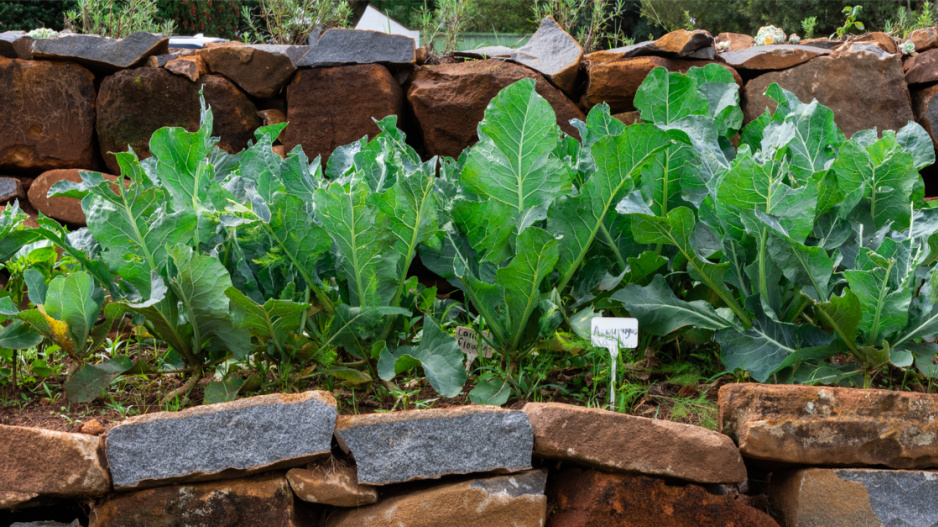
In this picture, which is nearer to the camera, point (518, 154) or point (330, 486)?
point (330, 486)

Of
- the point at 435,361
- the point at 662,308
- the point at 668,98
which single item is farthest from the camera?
the point at 668,98

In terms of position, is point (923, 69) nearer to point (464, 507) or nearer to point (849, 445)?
point (849, 445)

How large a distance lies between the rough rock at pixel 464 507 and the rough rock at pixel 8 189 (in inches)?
86.6

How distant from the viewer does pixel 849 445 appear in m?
1.38

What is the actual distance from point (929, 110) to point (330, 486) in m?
2.70

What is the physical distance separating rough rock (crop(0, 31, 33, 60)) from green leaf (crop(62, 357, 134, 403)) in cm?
188

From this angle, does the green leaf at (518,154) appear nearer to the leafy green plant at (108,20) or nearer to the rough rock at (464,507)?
the rough rock at (464,507)

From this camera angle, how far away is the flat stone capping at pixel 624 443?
53.7 inches

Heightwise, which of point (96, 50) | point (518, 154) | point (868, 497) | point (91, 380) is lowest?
point (868, 497)

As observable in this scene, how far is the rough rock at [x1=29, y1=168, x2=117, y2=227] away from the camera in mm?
2727

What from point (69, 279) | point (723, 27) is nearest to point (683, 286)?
point (69, 279)

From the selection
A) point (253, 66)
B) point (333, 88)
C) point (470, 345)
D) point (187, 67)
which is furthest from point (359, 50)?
point (470, 345)

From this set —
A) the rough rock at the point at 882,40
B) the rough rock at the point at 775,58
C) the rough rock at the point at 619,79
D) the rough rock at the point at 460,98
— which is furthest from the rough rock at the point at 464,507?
the rough rock at the point at 882,40

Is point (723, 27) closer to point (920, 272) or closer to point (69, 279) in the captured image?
point (920, 272)
